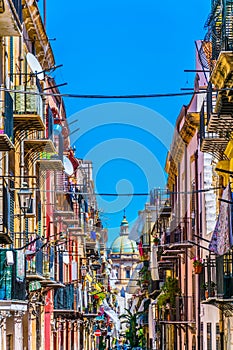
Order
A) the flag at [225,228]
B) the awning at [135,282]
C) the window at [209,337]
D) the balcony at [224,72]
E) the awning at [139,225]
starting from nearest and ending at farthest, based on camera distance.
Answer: the balcony at [224,72], the flag at [225,228], the window at [209,337], the awning at [139,225], the awning at [135,282]

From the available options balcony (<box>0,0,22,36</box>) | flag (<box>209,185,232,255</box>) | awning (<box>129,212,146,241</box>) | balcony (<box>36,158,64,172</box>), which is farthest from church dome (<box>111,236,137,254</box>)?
balcony (<box>0,0,22,36</box>)

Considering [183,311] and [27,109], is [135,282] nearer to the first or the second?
[183,311]

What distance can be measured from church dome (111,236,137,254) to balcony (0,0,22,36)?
551 feet

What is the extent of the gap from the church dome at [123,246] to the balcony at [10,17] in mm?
167938

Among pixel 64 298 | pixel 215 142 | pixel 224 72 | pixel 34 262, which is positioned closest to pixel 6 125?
pixel 224 72

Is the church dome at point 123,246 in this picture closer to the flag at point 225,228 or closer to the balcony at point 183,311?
the balcony at point 183,311

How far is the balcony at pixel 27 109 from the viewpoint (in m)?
21.5

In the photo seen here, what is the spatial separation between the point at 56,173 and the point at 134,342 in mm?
69765

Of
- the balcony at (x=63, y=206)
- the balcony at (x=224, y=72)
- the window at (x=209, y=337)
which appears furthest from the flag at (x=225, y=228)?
the balcony at (x=63, y=206)

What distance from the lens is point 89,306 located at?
56094mm

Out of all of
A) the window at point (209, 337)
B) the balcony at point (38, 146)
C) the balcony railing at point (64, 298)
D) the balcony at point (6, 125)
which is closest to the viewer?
the balcony at point (6, 125)

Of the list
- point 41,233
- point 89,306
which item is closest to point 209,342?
point 41,233

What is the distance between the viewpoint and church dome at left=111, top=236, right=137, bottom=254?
18688 centimetres

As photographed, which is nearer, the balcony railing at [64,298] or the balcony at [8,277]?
the balcony at [8,277]
